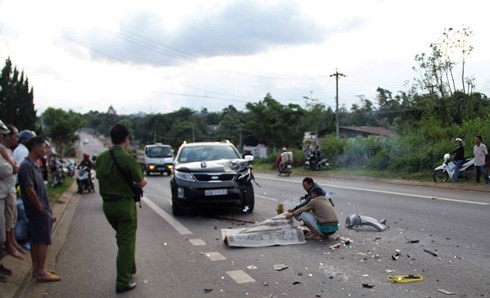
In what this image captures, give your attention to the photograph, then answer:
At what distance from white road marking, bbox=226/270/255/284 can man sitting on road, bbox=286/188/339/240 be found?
7.53 feet

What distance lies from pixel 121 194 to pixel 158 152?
26.9m

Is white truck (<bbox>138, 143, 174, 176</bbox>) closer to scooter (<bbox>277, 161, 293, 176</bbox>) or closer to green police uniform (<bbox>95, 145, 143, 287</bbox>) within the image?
scooter (<bbox>277, 161, 293, 176</bbox>)

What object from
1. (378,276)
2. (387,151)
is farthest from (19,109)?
(378,276)

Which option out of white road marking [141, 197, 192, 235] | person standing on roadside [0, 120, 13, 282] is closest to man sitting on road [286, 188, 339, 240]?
white road marking [141, 197, 192, 235]

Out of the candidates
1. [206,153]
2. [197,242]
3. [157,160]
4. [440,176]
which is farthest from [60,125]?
[197,242]

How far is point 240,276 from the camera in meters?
5.99

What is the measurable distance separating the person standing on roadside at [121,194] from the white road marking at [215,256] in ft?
5.35

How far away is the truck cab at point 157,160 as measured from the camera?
3130 centimetres

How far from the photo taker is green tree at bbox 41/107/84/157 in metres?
62.2

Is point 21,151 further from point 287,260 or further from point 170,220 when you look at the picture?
point 287,260

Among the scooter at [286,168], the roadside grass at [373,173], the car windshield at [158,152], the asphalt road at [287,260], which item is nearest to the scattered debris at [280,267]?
the asphalt road at [287,260]

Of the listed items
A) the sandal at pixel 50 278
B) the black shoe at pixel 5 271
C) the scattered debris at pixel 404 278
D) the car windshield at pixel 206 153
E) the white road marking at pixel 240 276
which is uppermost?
the car windshield at pixel 206 153

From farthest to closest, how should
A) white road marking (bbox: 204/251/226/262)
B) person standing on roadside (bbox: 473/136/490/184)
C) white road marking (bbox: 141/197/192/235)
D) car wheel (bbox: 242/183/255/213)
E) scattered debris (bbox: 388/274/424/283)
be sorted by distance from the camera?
person standing on roadside (bbox: 473/136/490/184)
car wheel (bbox: 242/183/255/213)
white road marking (bbox: 141/197/192/235)
white road marking (bbox: 204/251/226/262)
scattered debris (bbox: 388/274/424/283)

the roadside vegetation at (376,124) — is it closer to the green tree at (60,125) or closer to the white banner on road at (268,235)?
the green tree at (60,125)
